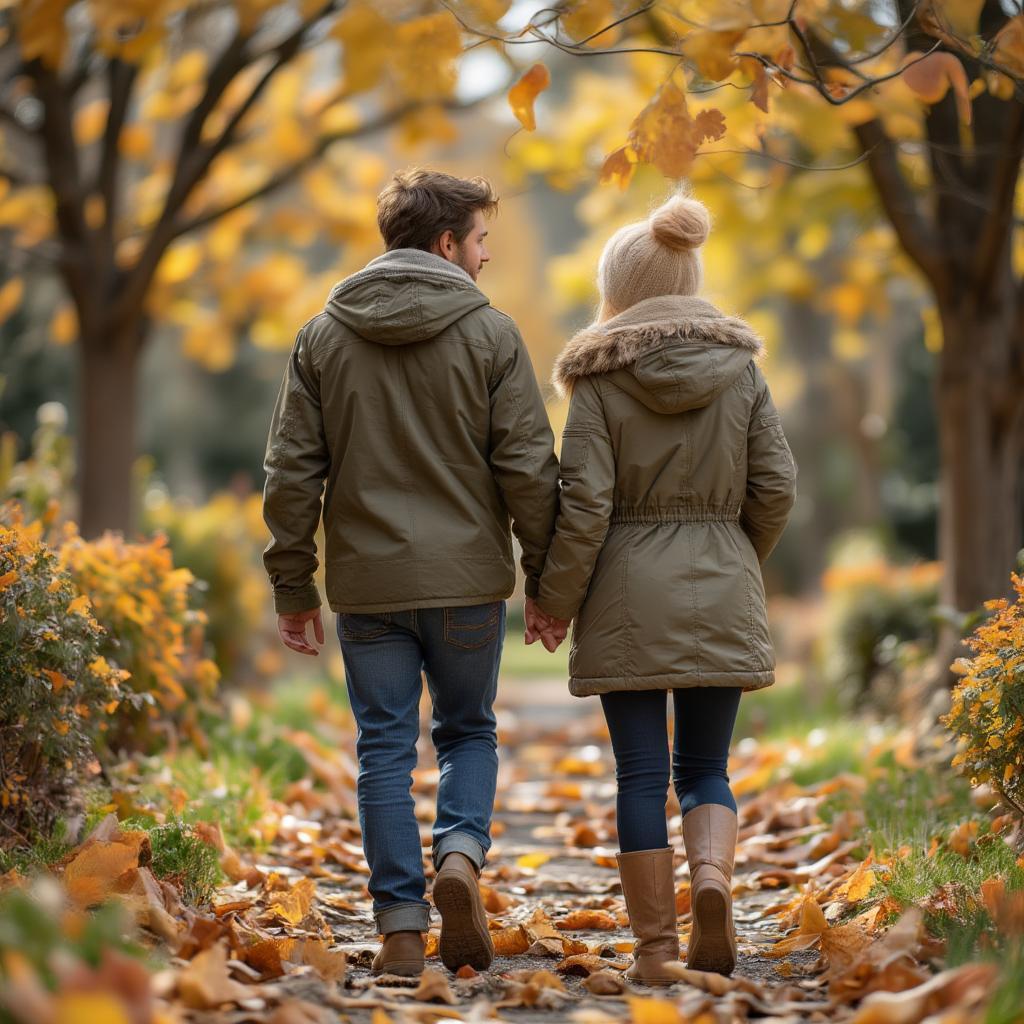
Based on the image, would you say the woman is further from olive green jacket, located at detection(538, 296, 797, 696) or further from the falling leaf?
the falling leaf

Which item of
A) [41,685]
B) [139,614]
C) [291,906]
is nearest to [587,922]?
[291,906]

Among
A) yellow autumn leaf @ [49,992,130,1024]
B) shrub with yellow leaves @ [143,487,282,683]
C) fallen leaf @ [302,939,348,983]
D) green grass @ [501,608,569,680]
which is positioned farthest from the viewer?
green grass @ [501,608,569,680]

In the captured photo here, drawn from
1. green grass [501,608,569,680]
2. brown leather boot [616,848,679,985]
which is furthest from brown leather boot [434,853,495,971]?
green grass [501,608,569,680]

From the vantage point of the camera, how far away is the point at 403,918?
10.3 ft

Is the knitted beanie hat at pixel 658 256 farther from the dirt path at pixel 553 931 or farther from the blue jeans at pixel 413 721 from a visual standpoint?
the dirt path at pixel 553 931

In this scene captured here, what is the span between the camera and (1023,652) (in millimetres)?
3398

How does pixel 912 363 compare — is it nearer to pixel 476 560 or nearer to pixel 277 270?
pixel 277 270

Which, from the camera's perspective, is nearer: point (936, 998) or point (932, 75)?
point (936, 998)

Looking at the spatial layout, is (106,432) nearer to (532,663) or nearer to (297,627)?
(297,627)

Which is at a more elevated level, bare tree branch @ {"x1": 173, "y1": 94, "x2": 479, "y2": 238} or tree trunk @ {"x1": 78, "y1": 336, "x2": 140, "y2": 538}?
bare tree branch @ {"x1": 173, "y1": 94, "x2": 479, "y2": 238}

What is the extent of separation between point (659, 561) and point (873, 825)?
1576 mm

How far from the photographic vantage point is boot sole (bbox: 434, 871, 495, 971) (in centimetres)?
306

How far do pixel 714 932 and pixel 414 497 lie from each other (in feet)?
4.15

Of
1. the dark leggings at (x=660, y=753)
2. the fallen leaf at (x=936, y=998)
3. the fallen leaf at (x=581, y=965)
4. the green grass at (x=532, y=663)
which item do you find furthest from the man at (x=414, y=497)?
the green grass at (x=532, y=663)
